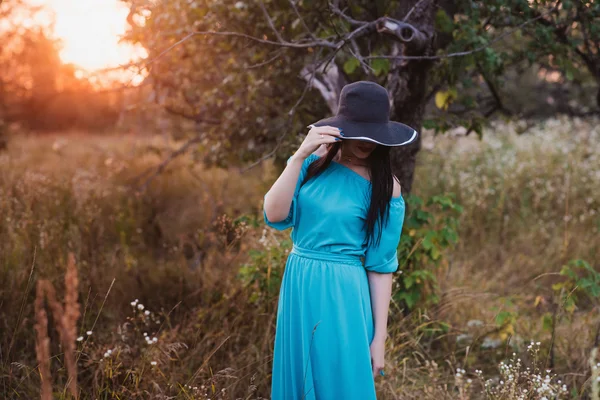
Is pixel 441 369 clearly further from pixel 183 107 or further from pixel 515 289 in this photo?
pixel 183 107

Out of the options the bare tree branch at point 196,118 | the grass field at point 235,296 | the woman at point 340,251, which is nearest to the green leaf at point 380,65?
the woman at point 340,251

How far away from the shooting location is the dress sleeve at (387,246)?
2.04 meters

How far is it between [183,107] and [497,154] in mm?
4325

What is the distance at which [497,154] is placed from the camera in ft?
22.8

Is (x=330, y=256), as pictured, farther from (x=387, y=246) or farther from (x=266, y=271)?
(x=266, y=271)

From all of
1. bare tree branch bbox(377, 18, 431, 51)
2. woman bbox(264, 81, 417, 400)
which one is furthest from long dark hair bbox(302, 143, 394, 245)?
bare tree branch bbox(377, 18, 431, 51)

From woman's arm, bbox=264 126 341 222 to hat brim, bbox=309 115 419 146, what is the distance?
56 millimetres

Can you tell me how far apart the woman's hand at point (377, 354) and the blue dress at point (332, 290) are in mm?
51

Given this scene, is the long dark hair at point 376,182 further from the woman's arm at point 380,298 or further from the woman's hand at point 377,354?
the woman's hand at point 377,354

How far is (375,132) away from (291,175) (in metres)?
0.35

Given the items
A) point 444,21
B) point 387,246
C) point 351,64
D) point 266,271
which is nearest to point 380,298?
point 387,246

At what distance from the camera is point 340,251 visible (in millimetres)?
2027

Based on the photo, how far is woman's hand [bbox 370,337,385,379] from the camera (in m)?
2.10

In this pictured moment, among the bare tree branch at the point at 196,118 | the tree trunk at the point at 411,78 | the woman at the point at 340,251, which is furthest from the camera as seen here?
the bare tree branch at the point at 196,118
